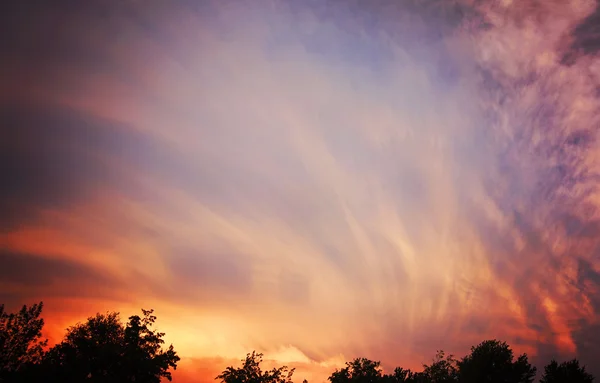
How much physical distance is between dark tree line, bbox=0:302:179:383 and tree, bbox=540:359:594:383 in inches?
2429

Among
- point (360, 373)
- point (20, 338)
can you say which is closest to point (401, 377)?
point (360, 373)

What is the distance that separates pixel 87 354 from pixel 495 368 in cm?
6884

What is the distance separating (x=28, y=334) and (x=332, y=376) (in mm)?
60927

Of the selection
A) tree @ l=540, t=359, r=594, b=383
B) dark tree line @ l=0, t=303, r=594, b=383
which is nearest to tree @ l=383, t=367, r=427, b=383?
dark tree line @ l=0, t=303, r=594, b=383

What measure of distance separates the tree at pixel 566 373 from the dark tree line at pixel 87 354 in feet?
202

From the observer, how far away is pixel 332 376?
70.0 metres

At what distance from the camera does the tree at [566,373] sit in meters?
50.7

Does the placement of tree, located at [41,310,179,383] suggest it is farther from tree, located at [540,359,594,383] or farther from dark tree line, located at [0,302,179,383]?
tree, located at [540,359,594,383]

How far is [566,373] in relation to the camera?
2045 inches

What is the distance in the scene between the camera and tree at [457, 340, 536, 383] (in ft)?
186

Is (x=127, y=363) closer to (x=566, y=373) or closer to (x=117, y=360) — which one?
(x=117, y=360)

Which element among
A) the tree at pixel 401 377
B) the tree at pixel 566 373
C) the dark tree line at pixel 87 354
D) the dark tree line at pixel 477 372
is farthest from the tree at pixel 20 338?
the tree at pixel 566 373

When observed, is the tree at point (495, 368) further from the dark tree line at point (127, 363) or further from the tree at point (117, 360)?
the tree at point (117, 360)

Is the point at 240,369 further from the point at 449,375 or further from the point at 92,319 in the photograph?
the point at 449,375
